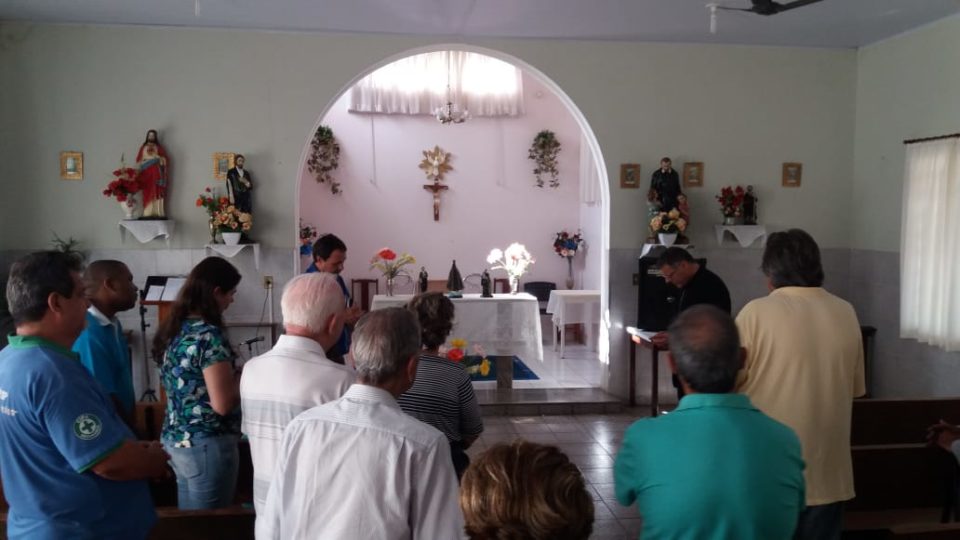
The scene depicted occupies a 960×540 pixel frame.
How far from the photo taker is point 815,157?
23.5ft

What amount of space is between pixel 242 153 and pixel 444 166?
4675mm

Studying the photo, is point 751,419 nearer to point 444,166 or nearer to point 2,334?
point 2,334

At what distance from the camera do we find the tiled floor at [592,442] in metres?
4.40

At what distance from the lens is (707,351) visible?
5.65 feet

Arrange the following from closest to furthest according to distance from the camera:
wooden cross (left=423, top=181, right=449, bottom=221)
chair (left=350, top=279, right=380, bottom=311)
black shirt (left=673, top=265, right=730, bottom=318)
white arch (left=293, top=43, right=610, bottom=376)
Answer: black shirt (left=673, top=265, right=730, bottom=318) → white arch (left=293, top=43, right=610, bottom=376) → chair (left=350, top=279, right=380, bottom=311) → wooden cross (left=423, top=181, right=449, bottom=221)

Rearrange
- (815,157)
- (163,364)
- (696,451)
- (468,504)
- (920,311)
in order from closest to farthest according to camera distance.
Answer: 1. (468,504)
2. (696,451)
3. (163,364)
4. (920,311)
5. (815,157)

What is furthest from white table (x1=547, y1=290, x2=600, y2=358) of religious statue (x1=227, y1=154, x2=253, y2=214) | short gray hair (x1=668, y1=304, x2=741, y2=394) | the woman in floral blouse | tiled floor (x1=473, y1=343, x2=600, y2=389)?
short gray hair (x1=668, y1=304, x2=741, y2=394)

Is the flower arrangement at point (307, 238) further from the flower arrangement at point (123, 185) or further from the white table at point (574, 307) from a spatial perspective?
the flower arrangement at point (123, 185)

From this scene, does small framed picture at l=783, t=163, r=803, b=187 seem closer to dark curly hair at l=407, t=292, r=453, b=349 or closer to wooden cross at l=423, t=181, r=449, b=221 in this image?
wooden cross at l=423, t=181, r=449, b=221

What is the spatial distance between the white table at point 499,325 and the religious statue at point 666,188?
1.53 m

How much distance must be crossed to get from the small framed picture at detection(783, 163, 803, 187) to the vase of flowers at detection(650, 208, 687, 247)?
4.02 ft

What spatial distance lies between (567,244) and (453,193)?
1824mm

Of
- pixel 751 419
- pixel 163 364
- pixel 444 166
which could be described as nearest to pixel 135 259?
pixel 163 364

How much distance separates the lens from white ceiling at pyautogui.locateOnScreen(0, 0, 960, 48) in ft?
18.6
